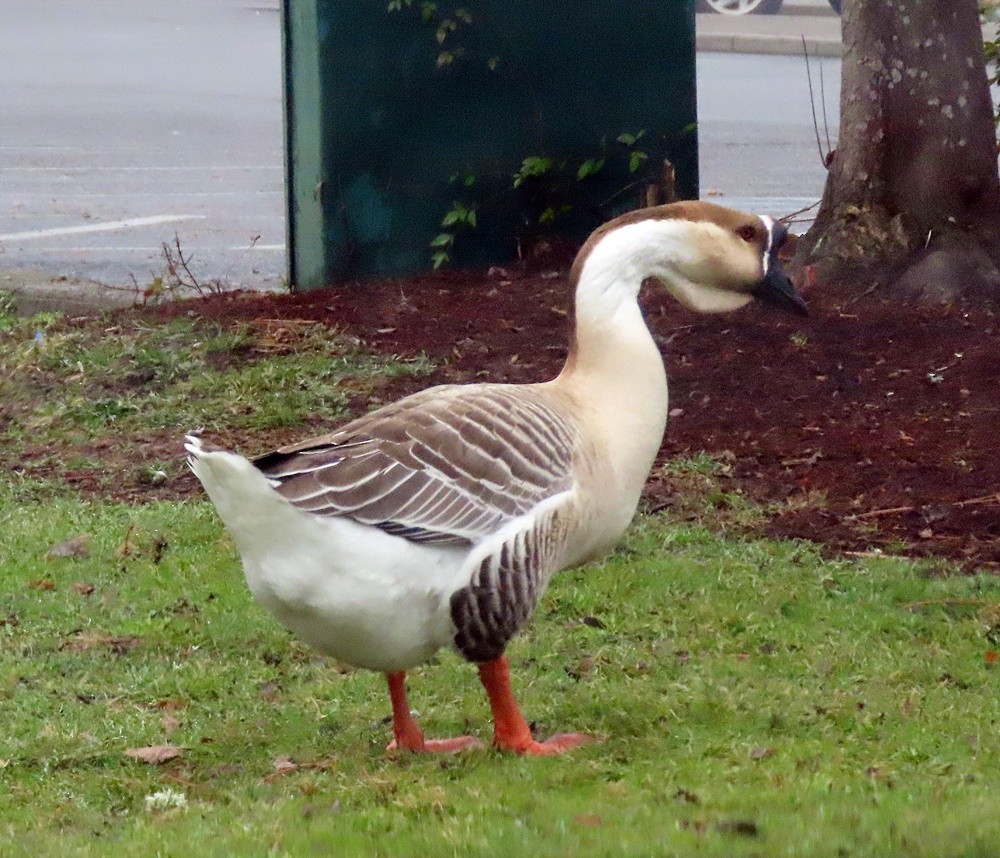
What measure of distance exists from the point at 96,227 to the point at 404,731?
9402 mm

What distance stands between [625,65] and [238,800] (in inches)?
256

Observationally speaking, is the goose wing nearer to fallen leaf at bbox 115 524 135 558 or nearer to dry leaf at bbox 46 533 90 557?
fallen leaf at bbox 115 524 135 558

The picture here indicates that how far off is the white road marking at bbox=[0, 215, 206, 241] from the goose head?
29.0ft

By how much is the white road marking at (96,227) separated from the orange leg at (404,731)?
29.2 ft

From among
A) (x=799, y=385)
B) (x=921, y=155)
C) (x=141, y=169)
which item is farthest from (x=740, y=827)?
(x=141, y=169)

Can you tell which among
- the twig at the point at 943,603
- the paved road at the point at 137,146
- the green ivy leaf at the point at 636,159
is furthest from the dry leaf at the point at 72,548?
the paved road at the point at 137,146

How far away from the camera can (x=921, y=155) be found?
842 cm

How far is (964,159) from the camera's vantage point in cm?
842

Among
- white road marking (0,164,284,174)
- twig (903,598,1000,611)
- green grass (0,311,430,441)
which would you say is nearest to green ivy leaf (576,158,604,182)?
green grass (0,311,430,441)

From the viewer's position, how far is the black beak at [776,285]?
4.82 m

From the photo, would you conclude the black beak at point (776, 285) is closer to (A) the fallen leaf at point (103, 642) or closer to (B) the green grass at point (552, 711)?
(B) the green grass at point (552, 711)

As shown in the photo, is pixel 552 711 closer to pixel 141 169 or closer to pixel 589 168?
pixel 589 168

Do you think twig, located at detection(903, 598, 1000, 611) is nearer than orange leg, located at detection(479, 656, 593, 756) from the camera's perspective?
No

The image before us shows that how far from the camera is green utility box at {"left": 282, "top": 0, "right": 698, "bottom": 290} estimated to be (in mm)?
9469
